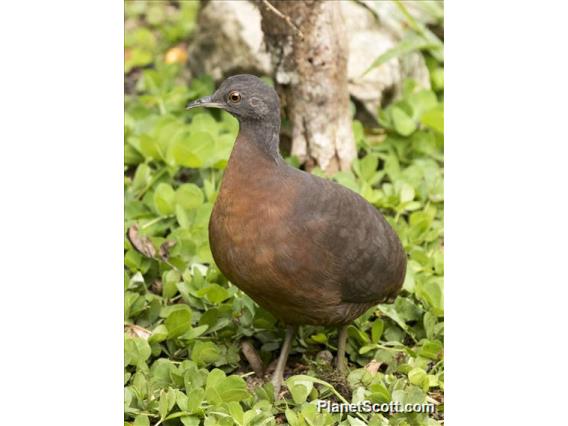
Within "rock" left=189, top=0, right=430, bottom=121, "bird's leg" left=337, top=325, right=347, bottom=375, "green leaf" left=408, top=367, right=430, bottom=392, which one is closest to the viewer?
"green leaf" left=408, top=367, right=430, bottom=392

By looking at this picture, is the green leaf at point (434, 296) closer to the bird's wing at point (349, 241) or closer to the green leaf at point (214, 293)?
the bird's wing at point (349, 241)

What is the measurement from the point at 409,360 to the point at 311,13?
198 centimetres

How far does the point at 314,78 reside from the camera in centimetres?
569

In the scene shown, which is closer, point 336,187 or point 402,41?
point 336,187

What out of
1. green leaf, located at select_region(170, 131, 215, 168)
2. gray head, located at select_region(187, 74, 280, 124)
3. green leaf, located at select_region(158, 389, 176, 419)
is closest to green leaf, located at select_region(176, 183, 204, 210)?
green leaf, located at select_region(170, 131, 215, 168)

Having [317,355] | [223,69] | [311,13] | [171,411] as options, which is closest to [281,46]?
[311,13]

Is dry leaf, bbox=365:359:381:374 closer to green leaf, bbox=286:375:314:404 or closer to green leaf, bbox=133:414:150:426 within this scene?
green leaf, bbox=286:375:314:404

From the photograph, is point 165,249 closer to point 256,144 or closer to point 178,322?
point 178,322

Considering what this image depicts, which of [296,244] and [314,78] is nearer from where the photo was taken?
[296,244]

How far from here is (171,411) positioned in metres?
4.29

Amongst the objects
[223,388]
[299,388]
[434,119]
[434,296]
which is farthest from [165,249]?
[434,119]

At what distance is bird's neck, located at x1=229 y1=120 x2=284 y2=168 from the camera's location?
4270 mm

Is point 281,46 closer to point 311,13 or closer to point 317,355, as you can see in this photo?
point 311,13

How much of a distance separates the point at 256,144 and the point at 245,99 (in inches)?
7.5
